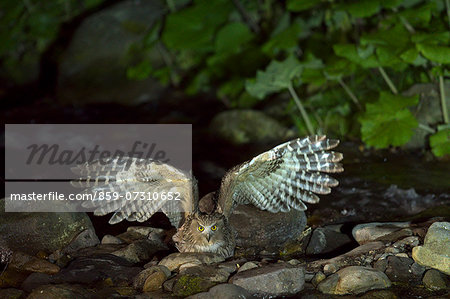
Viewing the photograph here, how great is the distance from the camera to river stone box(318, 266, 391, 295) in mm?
4199

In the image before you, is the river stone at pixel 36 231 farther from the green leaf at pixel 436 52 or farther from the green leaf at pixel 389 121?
Answer: the green leaf at pixel 436 52

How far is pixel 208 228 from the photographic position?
4.69m

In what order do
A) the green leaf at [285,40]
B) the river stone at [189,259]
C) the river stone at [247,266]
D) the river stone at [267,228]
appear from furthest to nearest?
1. the green leaf at [285,40]
2. the river stone at [267,228]
3. the river stone at [189,259]
4. the river stone at [247,266]

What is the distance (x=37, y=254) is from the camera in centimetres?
524

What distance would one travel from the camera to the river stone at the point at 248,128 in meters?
9.59

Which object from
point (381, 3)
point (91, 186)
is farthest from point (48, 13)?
point (91, 186)

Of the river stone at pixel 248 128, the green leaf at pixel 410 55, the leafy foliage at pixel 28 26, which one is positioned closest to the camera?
the green leaf at pixel 410 55

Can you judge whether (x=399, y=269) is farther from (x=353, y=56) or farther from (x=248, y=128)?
(x=248, y=128)

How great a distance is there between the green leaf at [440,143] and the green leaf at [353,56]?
122 centimetres

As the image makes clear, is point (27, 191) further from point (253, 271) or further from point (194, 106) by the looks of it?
point (194, 106)

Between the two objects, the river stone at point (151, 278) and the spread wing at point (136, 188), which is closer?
the river stone at point (151, 278)

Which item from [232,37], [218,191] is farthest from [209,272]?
[232,37]

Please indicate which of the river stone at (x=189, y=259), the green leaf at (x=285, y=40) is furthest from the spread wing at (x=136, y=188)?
the green leaf at (x=285, y=40)

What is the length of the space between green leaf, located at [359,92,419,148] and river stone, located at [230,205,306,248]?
2374mm
